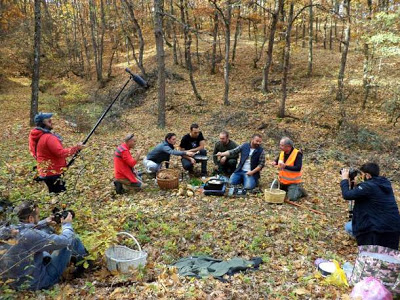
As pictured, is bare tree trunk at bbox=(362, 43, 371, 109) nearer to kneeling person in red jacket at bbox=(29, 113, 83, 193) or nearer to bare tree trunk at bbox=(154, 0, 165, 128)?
bare tree trunk at bbox=(154, 0, 165, 128)

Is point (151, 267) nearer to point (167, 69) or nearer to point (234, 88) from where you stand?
point (234, 88)

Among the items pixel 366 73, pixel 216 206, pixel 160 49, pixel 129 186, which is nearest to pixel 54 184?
pixel 129 186

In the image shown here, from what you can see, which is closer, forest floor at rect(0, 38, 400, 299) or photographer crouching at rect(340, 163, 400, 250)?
forest floor at rect(0, 38, 400, 299)

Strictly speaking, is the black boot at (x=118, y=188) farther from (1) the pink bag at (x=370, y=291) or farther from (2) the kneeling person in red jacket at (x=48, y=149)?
(1) the pink bag at (x=370, y=291)

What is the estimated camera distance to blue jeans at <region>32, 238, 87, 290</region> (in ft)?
12.1

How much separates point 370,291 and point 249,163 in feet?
15.2

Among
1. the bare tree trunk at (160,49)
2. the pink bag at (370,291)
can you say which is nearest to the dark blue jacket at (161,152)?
the pink bag at (370,291)

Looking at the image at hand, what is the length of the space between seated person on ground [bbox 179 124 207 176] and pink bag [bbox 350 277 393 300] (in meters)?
5.32

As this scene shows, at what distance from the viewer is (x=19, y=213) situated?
3910 millimetres

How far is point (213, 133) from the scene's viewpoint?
1414 cm

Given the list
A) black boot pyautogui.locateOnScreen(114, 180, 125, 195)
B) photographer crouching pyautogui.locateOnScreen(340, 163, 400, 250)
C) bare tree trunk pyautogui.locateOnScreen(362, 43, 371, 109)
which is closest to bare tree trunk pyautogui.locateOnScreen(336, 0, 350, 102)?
bare tree trunk pyautogui.locateOnScreen(362, 43, 371, 109)

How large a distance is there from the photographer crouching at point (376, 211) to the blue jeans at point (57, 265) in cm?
434

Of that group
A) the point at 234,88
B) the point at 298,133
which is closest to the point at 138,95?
the point at 234,88

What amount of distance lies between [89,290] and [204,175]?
5.23m
